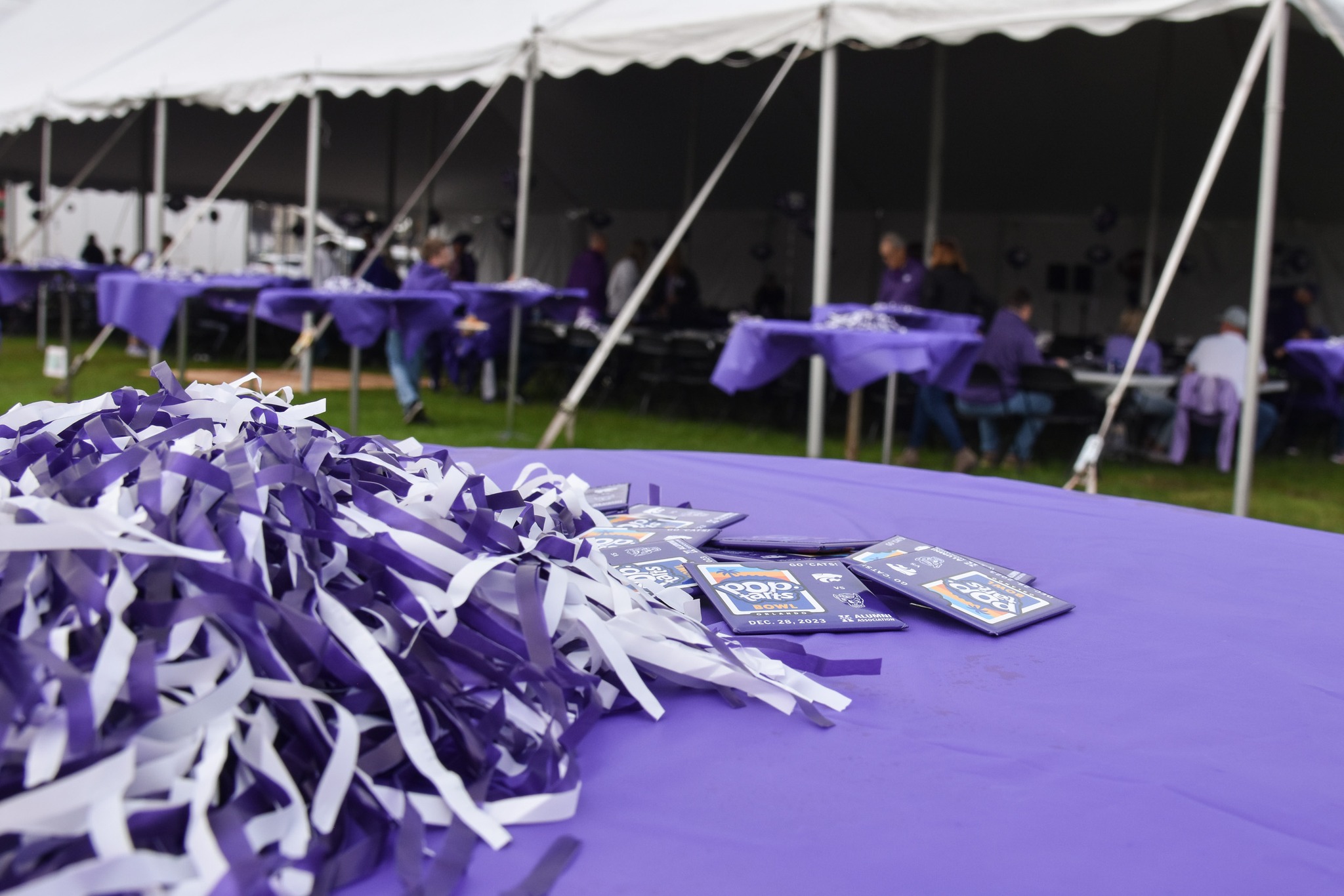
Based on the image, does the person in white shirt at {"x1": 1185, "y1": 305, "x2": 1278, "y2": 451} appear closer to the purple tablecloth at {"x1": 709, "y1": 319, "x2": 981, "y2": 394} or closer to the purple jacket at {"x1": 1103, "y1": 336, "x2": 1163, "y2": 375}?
the purple jacket at {"x1": 1103, "y1": 336, "x2": 1163, "y2": 375}

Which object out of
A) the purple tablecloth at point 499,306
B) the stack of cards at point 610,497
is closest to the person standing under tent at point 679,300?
the purple tablecloth at point 499,306

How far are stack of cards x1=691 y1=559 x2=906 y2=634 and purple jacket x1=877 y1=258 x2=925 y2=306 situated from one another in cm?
575

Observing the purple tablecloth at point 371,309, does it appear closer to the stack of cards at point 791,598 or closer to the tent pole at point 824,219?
the tent pole at point 824,219

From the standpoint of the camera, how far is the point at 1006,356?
20.8 ft

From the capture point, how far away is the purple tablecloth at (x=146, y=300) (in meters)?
6.63

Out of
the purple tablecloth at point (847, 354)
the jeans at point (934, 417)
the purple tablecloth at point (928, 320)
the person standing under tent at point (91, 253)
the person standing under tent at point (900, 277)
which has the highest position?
the person standing under tent at point (91, 253)

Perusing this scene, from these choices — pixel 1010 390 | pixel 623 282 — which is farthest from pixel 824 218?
pixel 623 282

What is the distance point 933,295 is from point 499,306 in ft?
9.10

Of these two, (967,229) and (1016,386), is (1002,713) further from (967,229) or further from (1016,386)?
(967,229)

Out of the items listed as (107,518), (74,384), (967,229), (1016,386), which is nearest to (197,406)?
(107,518)

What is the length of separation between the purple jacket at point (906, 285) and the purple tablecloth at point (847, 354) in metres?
1.56

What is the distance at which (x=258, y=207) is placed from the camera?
Result: 841 inches

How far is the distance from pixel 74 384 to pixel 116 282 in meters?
1.89

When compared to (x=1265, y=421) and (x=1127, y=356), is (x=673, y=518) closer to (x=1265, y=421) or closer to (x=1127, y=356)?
(x=1127, y=356)
